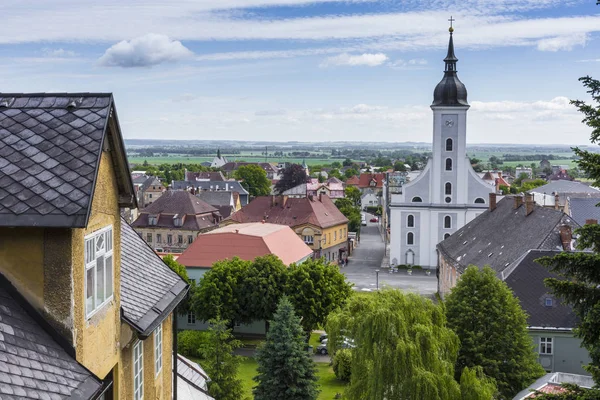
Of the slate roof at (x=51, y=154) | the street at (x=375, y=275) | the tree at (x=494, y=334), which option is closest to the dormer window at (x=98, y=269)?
the slate roof at (x=51, y=154)

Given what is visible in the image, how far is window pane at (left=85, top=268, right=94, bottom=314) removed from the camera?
7508 mm

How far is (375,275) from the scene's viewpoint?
6700 cm

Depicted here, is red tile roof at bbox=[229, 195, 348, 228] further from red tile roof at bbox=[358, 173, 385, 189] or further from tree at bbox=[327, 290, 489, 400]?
red tile roof at bbox=[358, 173, 385, 189]

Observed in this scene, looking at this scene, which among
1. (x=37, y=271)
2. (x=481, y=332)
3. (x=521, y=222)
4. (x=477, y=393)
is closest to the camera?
(x=37, y=271)

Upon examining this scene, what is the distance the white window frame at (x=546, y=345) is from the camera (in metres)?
31.5

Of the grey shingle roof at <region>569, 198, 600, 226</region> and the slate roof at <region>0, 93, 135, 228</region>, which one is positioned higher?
the slate roof at <region>0, 93, 135, 228</region>

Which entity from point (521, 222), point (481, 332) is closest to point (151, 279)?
point (481, 332)

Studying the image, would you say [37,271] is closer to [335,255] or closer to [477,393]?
[477,393]

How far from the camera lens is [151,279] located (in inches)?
468

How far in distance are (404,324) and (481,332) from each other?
690 cm

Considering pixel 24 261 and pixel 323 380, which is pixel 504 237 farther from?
pixel 24 261

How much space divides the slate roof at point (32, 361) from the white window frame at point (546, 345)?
28.9m

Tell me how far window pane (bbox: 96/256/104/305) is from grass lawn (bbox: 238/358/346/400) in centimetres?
2462

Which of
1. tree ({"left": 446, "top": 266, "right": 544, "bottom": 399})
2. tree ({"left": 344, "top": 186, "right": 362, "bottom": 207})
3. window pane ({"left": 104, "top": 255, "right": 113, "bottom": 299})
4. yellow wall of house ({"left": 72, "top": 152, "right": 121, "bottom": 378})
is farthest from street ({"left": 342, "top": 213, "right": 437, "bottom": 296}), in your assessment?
tree ({"left": 344, "top": 186, "right": 362, "bottom": 207})
